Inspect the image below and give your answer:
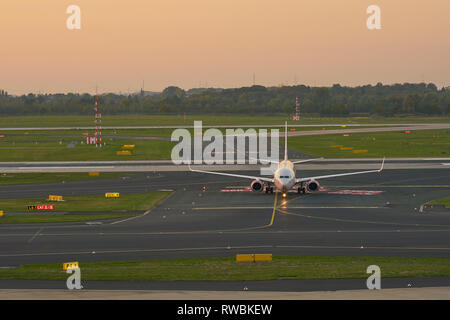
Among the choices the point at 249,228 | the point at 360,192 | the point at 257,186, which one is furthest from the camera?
the point at 360,192

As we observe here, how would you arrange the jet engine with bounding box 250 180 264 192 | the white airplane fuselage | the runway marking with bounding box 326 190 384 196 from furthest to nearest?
the jet engine with bounding box 250 180 264 192 → the runway marking with bounding box 326 190 384 196 → the white airplane fuselage

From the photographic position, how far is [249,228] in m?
53.3

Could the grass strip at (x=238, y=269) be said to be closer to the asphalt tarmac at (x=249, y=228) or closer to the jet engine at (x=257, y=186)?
the asphalt tarmac at (x=249, y=228)

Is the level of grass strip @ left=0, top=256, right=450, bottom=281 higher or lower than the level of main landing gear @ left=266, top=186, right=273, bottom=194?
lower

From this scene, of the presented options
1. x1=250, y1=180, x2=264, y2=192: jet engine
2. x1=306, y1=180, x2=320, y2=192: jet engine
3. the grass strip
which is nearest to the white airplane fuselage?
x1=250, y1=180, x2=264, y2=192: jet engine

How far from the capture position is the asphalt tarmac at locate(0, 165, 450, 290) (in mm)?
44594

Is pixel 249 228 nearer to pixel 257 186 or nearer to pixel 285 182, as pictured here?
pixel 285 182

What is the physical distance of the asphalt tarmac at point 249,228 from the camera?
1756 inches

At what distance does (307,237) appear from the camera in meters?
49.3

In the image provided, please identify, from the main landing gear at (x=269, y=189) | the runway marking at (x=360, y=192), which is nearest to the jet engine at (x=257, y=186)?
the main landing gear at (x=269, y=189)

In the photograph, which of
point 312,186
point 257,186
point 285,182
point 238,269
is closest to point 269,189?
point 257,186

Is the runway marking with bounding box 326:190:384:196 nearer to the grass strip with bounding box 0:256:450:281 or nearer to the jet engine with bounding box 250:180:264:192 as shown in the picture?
the jet engine with bounding box 250:180:264:192
